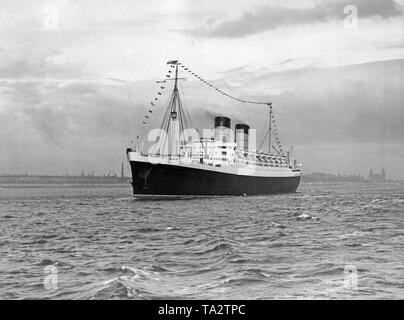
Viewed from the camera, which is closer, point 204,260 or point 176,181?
point 204,260

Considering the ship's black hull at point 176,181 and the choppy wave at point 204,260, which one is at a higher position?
the ship's black hull at point 176,181

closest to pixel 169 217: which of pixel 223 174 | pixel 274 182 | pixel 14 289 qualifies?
pixel 14 289

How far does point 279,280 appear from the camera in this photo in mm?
9984

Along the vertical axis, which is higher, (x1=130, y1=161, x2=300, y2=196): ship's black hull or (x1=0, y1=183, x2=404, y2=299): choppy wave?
(x1=130, y1=161, x2=300, y2=196): ship's black hull

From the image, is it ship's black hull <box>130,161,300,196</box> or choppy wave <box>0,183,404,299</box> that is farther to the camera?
ship's black hull <box>130,161,300,196</box>

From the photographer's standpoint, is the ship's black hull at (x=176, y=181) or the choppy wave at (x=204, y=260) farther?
the ship's black hull at (x=176, y=181)

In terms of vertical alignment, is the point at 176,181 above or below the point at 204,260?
above

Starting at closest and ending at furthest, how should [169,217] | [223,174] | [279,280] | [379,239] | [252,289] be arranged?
[252,289] < [279,280] < [379,239] < [169,217] < [223,174]

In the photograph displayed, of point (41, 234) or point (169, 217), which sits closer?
point (41, 234)
